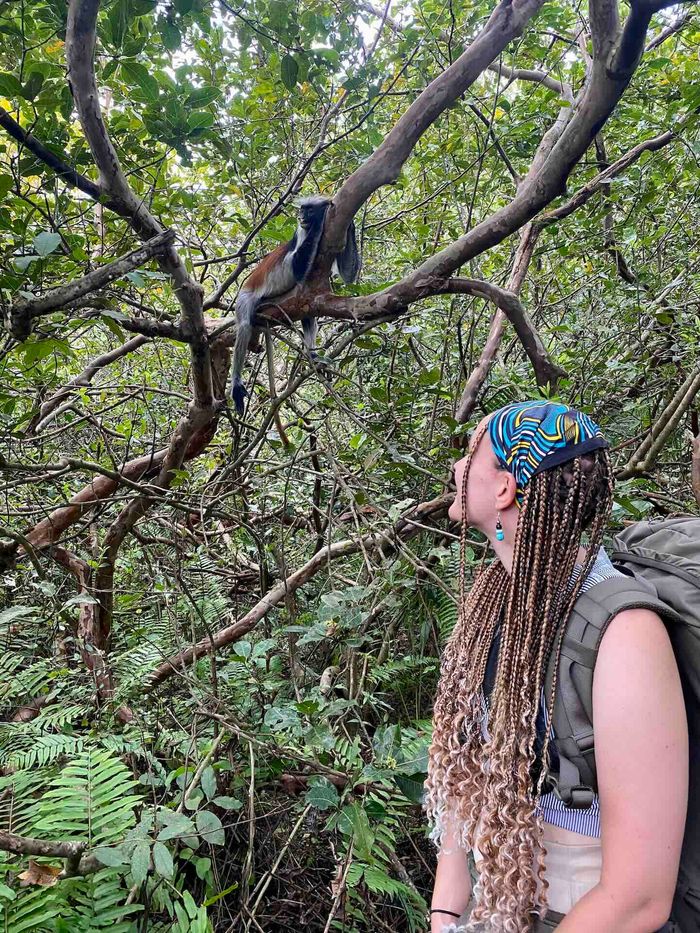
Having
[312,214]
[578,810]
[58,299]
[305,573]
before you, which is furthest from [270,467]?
[578,810]


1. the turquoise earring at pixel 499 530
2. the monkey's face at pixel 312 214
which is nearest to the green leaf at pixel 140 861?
the turquoise earring at pixel 499 530

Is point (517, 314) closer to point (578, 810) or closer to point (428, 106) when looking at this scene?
point (428, 106)

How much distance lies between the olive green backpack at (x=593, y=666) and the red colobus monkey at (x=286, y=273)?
7.27 ft

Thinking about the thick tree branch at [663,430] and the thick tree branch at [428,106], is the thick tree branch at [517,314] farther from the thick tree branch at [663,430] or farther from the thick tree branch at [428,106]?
the thick tree branch at [663,430]

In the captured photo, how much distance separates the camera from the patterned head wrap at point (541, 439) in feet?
4.09

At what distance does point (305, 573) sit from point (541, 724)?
7.12ft

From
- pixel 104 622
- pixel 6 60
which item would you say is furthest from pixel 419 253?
pixel 104 622

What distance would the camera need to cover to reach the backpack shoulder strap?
3.58 ft

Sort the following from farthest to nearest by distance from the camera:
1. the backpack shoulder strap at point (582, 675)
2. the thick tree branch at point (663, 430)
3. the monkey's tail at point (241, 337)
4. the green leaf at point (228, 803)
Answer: the monkey's tail at point (241, 337), the thick tree branch at point (663, 430), the green leaf at point (228, 803), the backpack shoulder strap at point (582, 675)

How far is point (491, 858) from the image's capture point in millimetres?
1283

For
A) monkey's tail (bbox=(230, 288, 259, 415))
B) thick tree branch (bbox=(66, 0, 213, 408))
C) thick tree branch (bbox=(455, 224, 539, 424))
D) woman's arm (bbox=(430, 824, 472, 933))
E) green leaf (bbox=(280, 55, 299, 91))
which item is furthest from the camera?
monkey's tail (bbox=(230, 288, 259, 415))

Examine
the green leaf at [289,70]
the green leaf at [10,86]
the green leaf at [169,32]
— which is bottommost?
the green leaf at [10,86]

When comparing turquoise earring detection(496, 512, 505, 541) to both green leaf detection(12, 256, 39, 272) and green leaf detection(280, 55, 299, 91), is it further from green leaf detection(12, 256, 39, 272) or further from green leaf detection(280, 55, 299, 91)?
green leaf detection(280, 55, 299, 91)

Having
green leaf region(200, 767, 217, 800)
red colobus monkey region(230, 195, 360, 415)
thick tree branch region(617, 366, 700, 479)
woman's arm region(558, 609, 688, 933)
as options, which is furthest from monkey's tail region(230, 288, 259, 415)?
woman's arm region(558, 609, 688, 933)
